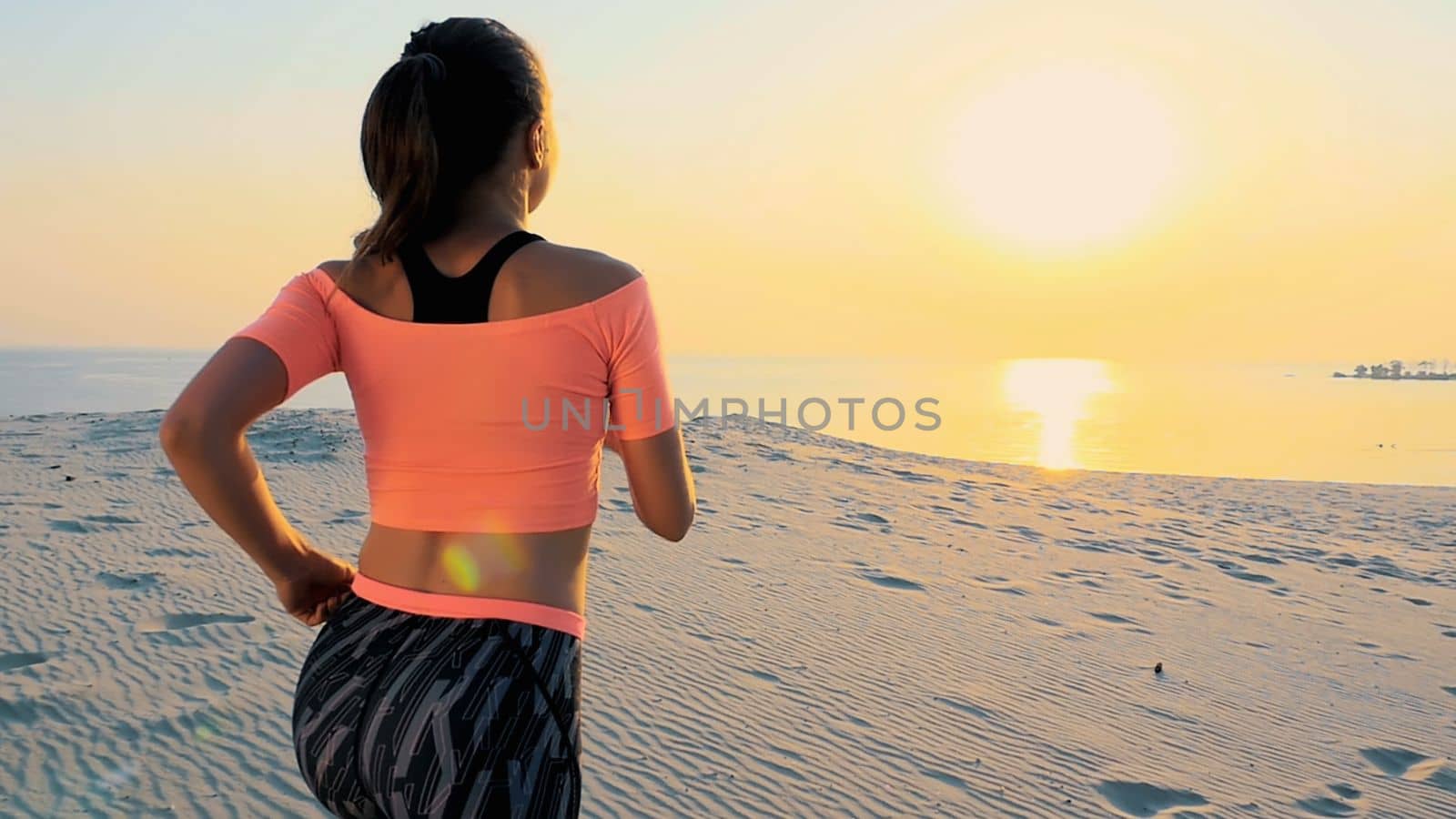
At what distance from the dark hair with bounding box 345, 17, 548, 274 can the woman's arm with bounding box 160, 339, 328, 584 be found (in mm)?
193

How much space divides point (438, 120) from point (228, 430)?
19.9 inches

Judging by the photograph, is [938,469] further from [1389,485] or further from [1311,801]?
[1311,801]

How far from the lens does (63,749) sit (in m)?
3.45

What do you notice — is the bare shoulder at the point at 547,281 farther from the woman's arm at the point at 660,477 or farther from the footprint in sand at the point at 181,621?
Answer: the footprint in sand at the point at 181,621

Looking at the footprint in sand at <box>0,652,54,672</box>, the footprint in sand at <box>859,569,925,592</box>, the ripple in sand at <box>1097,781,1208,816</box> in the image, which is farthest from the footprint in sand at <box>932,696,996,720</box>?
the footprint in sand at <box>0,652,54,672</box>

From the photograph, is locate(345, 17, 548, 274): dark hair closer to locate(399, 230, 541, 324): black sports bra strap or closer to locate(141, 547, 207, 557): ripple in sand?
locate(399, 230, 541, 324): black sports bra strap

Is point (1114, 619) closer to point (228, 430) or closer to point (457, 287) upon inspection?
point (457, 287)

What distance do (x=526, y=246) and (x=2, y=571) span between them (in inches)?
234

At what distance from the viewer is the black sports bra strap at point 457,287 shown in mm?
1254

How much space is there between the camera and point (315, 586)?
1518 millimetres

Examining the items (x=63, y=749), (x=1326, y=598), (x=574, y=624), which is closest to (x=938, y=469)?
(x=1326, y=598)

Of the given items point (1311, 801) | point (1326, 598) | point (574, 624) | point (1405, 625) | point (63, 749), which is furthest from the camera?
point (1326, 598)

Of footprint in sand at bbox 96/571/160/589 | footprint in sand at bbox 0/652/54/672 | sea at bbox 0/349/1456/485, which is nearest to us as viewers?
footprint in sand at bbox 0/652/54/672

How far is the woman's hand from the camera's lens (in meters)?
1.48
